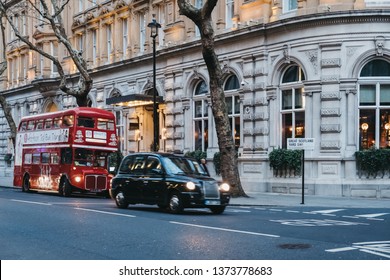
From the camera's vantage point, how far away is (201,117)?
34.8 metres

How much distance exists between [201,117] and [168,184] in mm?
15787

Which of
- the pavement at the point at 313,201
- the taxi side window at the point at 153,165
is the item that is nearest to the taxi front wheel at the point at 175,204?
the taxi side window at the point at 153,165

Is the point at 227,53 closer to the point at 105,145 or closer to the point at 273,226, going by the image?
the point at 105,145

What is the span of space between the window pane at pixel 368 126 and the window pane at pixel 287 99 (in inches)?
131

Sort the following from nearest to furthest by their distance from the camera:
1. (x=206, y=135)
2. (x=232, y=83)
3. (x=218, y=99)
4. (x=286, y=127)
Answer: (x=218, y=99)
(x=286, y=127)
(x=232, y=83)
(x=206, y=135)

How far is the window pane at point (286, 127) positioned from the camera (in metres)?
29.4

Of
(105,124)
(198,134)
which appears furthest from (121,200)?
(198,134)

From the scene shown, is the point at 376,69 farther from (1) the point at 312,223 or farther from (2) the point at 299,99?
(1) the point at 312,223

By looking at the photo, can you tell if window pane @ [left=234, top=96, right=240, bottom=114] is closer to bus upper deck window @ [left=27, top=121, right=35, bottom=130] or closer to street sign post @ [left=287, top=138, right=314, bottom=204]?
street sign post @ [left=287, top=138, right=314, bottom=204]

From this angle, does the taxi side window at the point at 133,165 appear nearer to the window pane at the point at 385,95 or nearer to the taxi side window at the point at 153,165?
the taxi side window at the point at 153,165

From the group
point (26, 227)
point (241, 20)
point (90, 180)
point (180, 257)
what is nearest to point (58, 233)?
point (26, 227)

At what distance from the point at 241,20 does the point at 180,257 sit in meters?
22.8

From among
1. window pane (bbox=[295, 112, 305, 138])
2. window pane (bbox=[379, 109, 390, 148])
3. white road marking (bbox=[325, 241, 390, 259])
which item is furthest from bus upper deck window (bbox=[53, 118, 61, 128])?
white road marking (bbox=[325, 241, 390, 259])

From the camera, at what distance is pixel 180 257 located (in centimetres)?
1039
